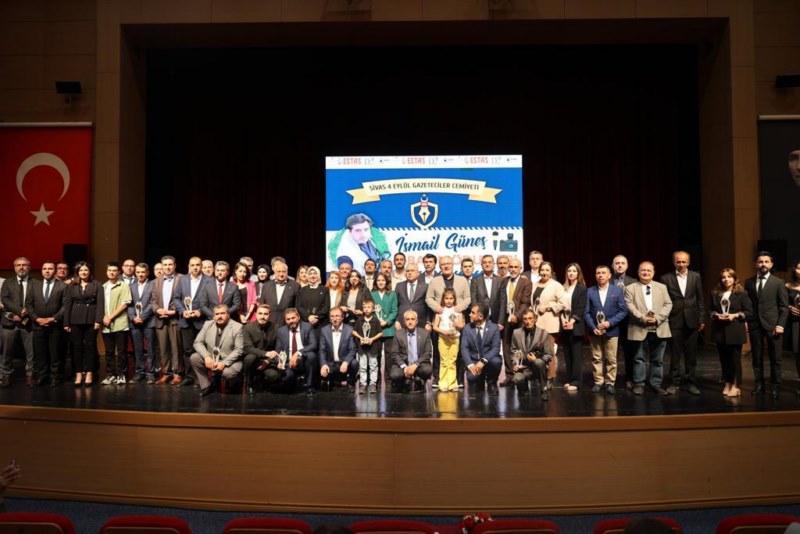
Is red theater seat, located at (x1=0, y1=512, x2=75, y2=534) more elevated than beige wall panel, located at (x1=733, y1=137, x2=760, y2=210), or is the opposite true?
beige wall panel, located at (x1=733, y1=137, x2=760, y2=210)

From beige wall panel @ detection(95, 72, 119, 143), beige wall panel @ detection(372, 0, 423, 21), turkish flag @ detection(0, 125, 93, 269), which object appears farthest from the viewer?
beige wall panel @ detection(95, 72, 119, 143)

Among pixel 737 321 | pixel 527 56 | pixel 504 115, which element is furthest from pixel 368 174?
pixel 737 321

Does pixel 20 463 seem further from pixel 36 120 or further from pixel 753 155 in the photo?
pixel 753 155

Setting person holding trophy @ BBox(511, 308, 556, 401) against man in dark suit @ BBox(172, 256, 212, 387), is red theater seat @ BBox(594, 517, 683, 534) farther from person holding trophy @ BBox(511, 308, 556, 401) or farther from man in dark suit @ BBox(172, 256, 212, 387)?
man in dark suit @ BBox(172, 256, 212, 387)

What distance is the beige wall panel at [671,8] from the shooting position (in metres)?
9.56

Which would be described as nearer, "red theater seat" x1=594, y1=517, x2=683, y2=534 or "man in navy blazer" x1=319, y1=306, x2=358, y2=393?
"red theater seat" x1=594, y1=517, x2=683, y2=534

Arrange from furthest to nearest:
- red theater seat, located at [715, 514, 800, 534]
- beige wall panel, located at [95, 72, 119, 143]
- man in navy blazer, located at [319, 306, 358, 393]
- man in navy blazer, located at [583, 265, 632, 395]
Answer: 1. beige wall panel, located at [95, 72, 119, 143]
2. man in navy blazer, located at [319, 306, 358, 393]
3. man in navy blazer, located at [583, 265, 632, 395]
4. red theater seat, located at [715, 514, 800, 534]

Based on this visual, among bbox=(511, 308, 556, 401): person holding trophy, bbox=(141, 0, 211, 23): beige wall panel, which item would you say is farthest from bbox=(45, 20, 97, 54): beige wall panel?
bbox=(511, 308, 556, 401): person holding trophy

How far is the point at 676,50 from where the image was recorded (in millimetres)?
11242

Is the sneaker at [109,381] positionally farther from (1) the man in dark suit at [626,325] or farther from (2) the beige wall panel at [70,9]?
(2) the beige wall panel at [70,9]

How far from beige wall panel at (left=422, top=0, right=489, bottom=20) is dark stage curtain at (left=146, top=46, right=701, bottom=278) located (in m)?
1.73

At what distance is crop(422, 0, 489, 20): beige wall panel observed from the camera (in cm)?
Answer: 960

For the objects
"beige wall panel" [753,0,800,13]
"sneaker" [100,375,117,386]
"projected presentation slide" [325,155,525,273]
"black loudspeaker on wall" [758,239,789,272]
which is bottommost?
"sneaker" [100,375,117,386]

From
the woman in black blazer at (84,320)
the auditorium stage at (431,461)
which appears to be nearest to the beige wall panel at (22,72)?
the woman in black blazer at (84,320)
